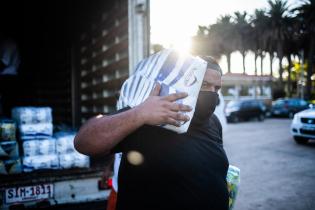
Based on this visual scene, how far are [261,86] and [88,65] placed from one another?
122 ft

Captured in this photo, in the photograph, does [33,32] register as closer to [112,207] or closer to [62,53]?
[62,53]

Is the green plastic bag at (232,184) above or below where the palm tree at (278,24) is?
below

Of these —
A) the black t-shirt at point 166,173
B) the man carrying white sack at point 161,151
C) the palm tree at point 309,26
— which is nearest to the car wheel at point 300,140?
the man carrying white sack at point 161,151

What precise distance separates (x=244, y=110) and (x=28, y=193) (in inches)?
768

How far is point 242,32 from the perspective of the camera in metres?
43.2

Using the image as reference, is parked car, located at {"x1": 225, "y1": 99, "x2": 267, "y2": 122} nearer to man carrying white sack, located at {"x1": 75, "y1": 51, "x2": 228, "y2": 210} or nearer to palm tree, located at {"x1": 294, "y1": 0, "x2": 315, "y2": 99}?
palm tree, located at {"x1": 294, "y1": 0, "x2": 315, "y2": 99}

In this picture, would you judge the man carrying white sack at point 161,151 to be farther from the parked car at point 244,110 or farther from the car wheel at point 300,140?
the parked car at point 244,110

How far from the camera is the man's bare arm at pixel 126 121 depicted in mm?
1288

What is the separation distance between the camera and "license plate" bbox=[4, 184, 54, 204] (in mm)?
2850

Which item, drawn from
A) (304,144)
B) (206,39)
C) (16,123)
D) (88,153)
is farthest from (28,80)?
(206,39)

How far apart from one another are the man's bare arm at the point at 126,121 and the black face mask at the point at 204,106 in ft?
1.11

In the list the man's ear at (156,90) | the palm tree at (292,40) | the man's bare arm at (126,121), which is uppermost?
the palm tree at (292,40)

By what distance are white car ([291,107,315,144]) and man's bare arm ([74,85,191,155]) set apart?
1017 centimetres

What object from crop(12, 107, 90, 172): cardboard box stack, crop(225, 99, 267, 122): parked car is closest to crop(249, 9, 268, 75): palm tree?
crop(225, 99, 267, 122): parked car
